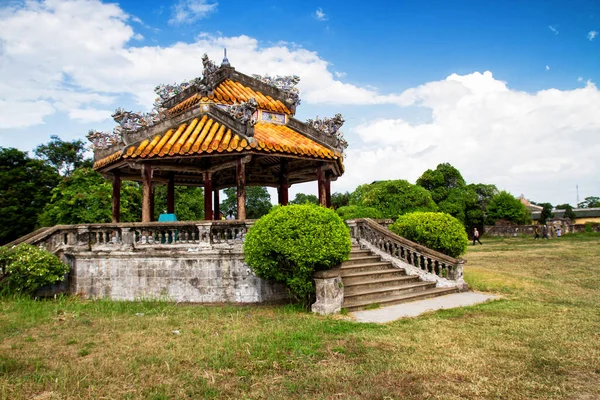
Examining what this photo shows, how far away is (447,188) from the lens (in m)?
54.9

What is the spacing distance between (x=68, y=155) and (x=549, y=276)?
47.9 m

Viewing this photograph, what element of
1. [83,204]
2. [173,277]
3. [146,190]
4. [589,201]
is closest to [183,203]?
[83,204]

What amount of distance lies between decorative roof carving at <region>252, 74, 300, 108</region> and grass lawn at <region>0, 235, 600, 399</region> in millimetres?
8908

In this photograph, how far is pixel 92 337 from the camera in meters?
7.57

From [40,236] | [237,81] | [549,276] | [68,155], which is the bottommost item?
[549,276]

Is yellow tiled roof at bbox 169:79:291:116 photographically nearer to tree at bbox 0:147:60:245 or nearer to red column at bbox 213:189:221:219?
red column at bbox 213:189:221:219

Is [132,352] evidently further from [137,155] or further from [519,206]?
[519,206]

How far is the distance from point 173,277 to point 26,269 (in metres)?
3.90

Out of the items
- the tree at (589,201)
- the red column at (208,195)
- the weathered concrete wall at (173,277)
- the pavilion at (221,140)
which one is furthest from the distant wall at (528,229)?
the tree at (589,201)

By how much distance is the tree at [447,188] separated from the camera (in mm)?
51156

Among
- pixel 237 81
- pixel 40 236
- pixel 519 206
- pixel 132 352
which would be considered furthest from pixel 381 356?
pixel 519 206

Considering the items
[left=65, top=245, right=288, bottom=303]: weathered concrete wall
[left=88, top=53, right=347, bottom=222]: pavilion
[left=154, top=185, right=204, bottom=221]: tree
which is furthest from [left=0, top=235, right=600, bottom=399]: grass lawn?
[left=154, top=185, right=204, bottom=221]: tree

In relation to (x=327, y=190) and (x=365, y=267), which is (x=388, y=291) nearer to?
(x=365, y=267)

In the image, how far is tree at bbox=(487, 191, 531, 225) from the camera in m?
56.9
